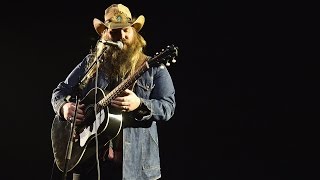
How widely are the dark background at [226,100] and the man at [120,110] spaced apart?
188cm

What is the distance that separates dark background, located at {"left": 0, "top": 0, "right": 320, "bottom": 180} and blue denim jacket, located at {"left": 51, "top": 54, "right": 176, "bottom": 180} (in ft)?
6.62

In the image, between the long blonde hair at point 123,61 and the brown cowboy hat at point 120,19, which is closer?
the long blonde hair at point 123,61

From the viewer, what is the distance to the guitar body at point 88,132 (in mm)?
2264

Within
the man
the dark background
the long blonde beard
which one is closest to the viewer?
the man

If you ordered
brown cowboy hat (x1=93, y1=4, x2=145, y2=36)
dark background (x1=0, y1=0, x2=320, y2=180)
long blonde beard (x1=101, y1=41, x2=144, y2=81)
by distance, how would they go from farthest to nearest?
1. dark background (x1=0, y1=0, x2=320, y2=180)
2. brown cowboy hat (x1=93, y1=4, x2=145, y2=36)
3. long blonde beard (x1=101, y1=41, x2=144, y2=81)

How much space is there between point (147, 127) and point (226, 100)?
2363 mm

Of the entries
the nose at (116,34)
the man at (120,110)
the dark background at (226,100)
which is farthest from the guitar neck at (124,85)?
the dark background at (226,100)

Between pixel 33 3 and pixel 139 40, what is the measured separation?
269 cm

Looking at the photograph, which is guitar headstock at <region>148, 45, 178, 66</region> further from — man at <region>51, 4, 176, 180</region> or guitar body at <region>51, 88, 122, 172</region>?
guitar body at <region>51, 88, 122, 172</region>

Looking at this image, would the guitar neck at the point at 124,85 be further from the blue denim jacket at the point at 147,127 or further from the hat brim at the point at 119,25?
the hat brim at the point at 119,25

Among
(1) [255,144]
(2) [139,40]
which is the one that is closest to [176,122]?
(1) [255,144]

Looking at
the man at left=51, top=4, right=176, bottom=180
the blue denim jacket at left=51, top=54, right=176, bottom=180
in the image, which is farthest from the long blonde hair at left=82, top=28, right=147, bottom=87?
the blue denim jacket at left=51, top=54, right=176, bottom=180

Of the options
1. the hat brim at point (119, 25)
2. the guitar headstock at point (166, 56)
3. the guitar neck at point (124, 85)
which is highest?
the hat brim at point (119, 25)

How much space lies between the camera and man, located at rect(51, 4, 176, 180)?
7.25 ft
